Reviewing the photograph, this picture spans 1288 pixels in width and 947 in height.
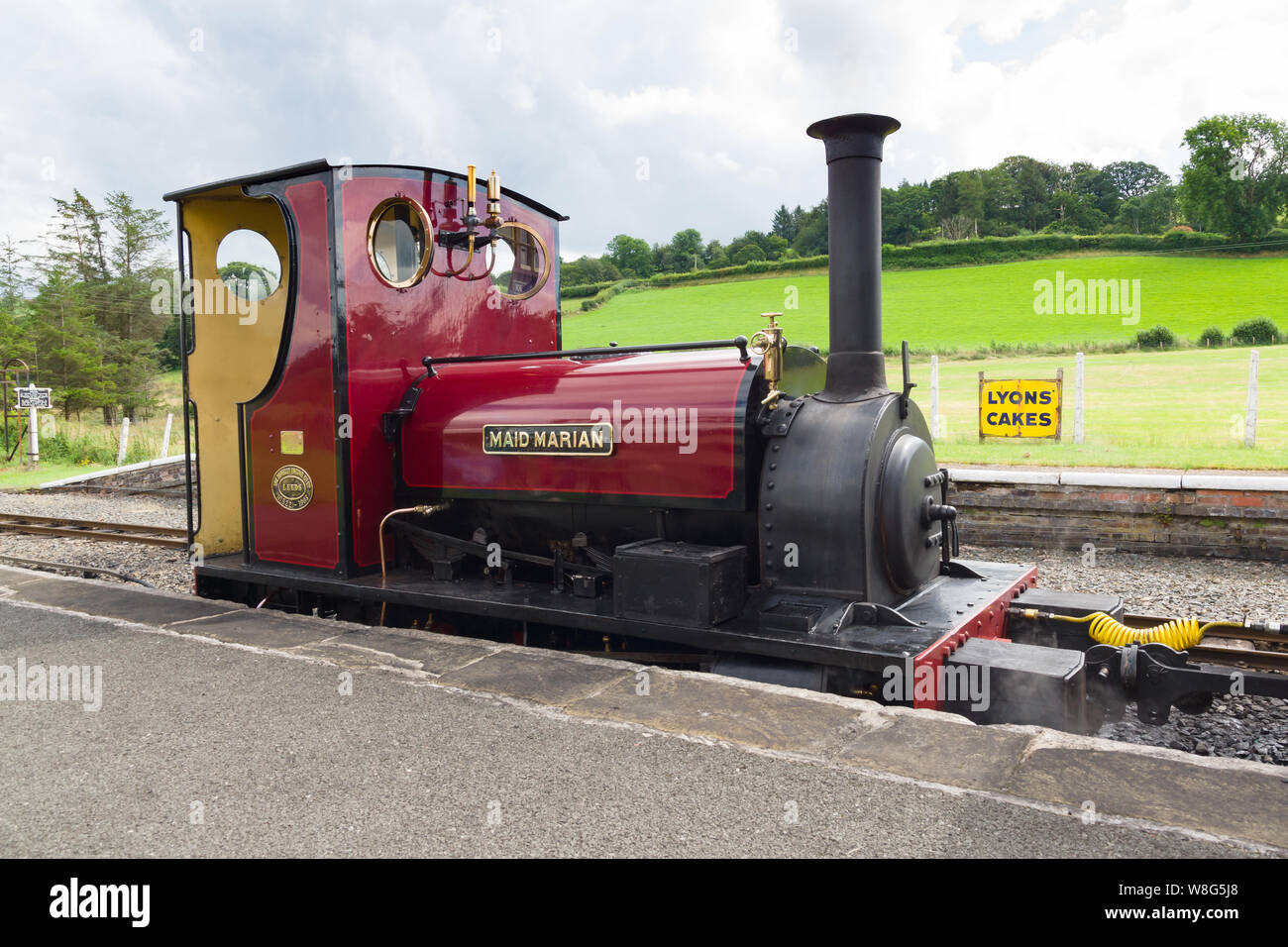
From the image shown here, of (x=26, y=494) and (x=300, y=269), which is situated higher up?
(x=300, y=269)

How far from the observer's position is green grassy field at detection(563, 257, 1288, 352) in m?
32.8

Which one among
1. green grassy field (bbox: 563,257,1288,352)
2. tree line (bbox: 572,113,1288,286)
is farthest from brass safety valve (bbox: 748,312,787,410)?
tree line (bbox: 572,113,1288,286)

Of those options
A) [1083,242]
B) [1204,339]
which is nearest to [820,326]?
[1204,339]

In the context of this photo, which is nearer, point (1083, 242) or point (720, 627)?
point (720, 627)

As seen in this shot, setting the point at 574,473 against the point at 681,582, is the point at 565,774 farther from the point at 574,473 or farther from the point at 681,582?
the point at 574,473

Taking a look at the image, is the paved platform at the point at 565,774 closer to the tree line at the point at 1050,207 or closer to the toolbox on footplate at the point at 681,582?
the toolbox on footplate at the point at 681,582

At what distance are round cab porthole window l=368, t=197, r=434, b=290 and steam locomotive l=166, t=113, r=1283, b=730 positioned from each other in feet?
0.05

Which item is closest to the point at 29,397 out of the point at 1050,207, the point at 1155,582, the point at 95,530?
the point at 95,530

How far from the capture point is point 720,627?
3.64 meters

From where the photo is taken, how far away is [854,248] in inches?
152

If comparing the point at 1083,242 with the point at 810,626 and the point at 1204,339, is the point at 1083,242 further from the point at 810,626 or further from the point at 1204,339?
the point at 810,626

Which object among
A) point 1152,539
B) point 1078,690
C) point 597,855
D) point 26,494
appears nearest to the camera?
point 597,855

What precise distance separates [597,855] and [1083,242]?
2250 inches

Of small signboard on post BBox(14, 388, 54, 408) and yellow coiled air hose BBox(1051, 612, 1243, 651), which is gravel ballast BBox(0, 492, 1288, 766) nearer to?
yellow coiled air hose BBox(1051, 612, 1243, 651)
